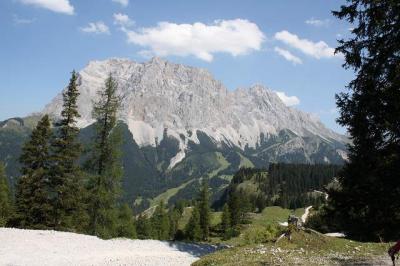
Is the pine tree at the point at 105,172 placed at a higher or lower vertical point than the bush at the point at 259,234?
higher

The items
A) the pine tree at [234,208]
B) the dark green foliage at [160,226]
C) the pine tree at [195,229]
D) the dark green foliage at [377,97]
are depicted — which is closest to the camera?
the dark green foliage at [377,97]

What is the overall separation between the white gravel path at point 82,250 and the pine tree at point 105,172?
8.74m

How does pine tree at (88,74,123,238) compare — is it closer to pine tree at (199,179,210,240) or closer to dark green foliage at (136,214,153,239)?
pine tree at (199,179,210,240)

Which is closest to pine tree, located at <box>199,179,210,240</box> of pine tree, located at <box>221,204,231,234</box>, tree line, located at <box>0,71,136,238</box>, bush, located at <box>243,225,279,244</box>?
pine tree, located at <box>221,204,231,234</box>

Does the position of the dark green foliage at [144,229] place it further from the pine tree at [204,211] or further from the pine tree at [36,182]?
the pine tree at [36,182]

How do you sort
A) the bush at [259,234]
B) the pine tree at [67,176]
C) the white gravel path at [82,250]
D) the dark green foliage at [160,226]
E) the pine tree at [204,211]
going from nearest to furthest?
the white gravel path at [82,250] < the bush at [259,234] < the pine tree at [67,176] < the pine tree at [204,211] < the dark green foliage at [160,226]

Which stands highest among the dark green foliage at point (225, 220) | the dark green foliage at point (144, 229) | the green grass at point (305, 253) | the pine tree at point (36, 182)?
the pine tree at point (36, 182)

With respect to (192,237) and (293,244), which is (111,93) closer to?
(293,244)

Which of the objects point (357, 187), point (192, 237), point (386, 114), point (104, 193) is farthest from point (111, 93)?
point (192, 237)

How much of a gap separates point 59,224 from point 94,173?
6.18 meters

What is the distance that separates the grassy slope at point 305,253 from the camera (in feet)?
68.7

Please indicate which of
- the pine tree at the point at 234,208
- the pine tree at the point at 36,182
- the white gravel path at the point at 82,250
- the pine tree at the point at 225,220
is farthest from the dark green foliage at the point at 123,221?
the pine tree at the point at 234,208

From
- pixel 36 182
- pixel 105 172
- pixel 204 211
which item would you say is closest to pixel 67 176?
pixel 36 182

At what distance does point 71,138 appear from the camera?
4516 cm
